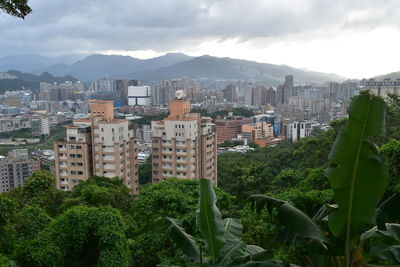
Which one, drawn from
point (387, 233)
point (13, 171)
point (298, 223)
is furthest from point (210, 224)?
point (13, 171)

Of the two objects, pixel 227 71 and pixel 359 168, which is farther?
pixel 227 71

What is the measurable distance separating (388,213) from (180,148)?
12474 mm

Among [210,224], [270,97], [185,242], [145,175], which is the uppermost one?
[210,224]

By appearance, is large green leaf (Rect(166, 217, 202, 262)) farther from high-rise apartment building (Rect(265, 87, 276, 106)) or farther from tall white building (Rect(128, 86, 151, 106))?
tall white building (Rect(128, 86, 151, 106))

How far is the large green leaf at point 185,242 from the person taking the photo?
2.58 m

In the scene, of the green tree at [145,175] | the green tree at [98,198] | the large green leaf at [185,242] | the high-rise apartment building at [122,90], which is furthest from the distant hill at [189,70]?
the large green leaf at [185,242]

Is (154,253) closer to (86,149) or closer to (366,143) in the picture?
(366,143)

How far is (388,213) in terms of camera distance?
2277 millimetres

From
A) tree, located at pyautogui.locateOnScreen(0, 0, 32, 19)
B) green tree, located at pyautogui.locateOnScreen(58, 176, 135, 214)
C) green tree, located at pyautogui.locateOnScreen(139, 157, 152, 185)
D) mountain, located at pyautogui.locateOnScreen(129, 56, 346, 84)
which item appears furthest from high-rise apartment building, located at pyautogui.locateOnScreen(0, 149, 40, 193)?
mountain, located at pyautogui.locateOnScreen(129, 56, 346, 84)

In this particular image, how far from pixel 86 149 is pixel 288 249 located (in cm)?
1058

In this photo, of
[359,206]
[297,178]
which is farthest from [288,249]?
[297,178]

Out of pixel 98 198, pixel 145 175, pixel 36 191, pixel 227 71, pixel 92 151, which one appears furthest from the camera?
pixel 227 71

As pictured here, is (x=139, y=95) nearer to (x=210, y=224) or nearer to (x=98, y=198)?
(x=98, y=198)

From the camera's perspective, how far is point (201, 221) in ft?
7.73
